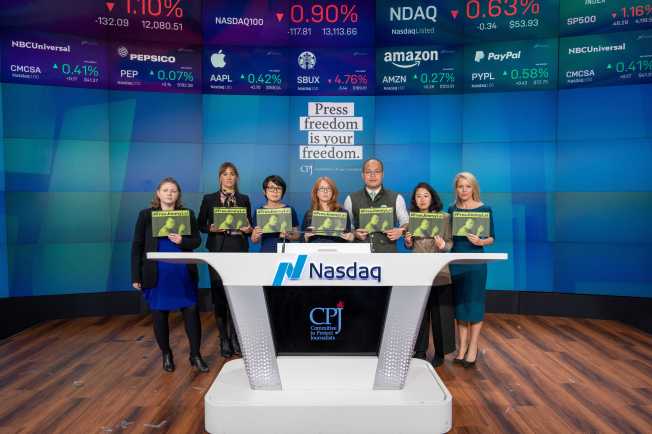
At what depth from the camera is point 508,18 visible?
5684 millimetres

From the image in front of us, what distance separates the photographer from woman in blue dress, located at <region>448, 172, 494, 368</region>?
380 centimetres

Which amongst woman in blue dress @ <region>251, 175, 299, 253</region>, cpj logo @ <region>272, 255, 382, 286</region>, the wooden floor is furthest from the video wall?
cpj logo @ <region>272, 255, 382, 286</region>

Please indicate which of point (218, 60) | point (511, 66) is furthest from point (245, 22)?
point (511, 66)

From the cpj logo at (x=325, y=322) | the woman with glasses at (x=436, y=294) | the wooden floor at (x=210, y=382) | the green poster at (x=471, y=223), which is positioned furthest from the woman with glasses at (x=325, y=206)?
the wooden floor at (x=210, y=382)

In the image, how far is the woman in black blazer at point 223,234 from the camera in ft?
13.3

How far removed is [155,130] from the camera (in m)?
5.77

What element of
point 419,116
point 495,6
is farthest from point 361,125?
point 495,6

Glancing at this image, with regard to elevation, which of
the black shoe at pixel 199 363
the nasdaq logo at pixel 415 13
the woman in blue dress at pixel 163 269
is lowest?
the black shoe at pixel 199 363

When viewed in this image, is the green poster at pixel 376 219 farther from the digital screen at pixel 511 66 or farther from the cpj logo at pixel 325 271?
the digital screen at pixel 511 66

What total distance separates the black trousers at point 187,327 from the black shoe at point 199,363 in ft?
0.10

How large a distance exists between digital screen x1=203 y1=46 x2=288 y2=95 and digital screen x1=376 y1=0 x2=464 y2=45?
1248 millimetres

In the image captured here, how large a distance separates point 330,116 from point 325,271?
3718 mm

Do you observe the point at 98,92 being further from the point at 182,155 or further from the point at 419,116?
the point at 419,116

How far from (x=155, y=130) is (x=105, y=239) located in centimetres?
137
